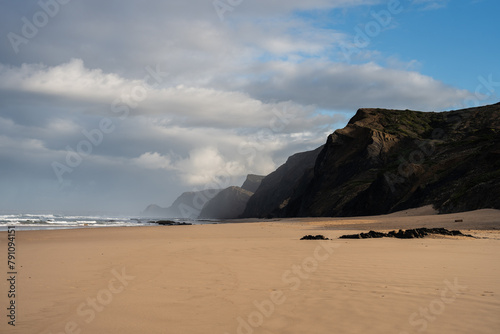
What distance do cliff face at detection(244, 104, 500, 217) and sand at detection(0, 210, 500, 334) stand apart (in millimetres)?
24305

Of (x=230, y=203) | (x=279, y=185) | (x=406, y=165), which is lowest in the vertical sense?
(x=230, y=203)

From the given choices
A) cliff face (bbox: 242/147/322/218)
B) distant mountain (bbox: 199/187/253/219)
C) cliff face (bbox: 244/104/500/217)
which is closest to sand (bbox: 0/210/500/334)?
cliff face (bbox: 244/104/500/217)

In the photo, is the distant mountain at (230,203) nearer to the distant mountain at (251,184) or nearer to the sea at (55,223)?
the distant mountain at (251,184)

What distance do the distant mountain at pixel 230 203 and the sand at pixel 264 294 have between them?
14346 centimetres

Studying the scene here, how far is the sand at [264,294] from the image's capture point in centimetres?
515

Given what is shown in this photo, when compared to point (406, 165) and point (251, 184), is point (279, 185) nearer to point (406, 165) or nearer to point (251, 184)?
point (406, 165)

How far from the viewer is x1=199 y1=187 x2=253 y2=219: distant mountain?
160 metres

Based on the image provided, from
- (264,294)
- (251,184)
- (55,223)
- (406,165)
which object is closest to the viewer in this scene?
(264,294)

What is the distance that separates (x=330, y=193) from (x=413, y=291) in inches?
2138

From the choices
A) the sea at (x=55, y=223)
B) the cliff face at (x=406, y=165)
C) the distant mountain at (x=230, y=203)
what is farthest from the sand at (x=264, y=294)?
the distant mountain at (x=230, y=203)

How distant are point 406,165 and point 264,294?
4483cm

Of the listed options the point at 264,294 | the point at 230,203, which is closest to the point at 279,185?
the point at 230,203

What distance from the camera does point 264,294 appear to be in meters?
6.81

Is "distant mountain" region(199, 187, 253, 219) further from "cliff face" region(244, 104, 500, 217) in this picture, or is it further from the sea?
the sea
